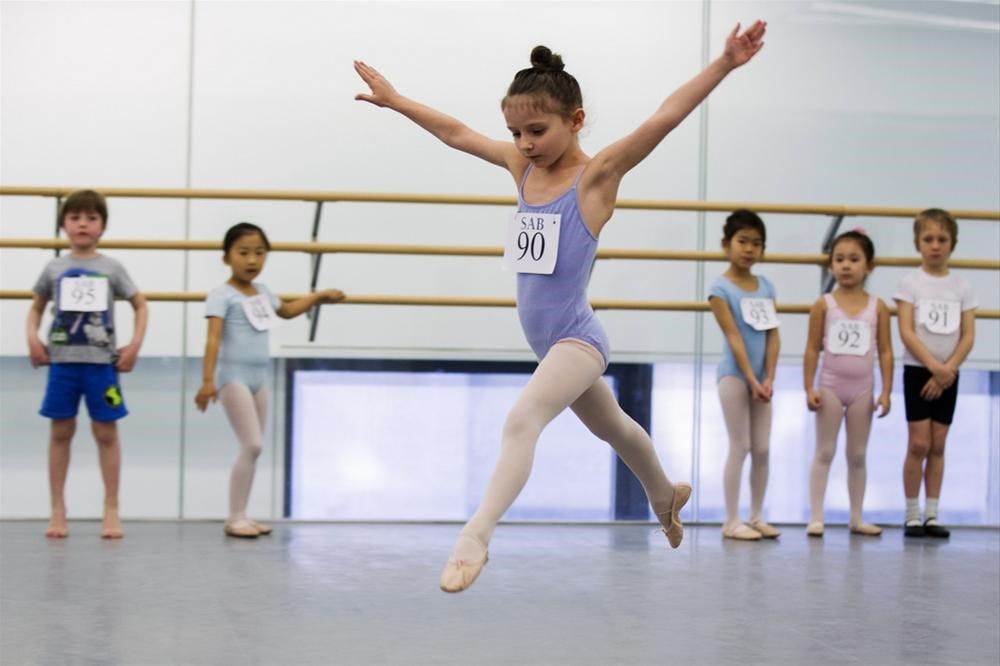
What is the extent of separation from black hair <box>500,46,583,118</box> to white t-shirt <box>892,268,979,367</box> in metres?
2.54

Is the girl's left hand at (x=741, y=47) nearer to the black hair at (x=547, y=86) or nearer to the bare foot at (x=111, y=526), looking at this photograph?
the black hair at (x=547, y=86)

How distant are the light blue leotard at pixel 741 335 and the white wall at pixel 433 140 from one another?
0.44 m

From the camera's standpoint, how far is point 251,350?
4328 mm

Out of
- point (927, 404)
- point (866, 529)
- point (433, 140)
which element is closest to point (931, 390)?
point (927, 404)

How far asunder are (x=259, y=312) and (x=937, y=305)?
2.38 m

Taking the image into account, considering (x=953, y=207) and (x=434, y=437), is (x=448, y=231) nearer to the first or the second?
(x=434, y=437)

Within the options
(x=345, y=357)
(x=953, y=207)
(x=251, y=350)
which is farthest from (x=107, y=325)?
(x=953, y=207)

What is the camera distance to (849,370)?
4633 millimetres

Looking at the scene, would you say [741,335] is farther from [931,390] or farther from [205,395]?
[205,395]

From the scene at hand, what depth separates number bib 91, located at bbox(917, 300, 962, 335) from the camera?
15.2 ft

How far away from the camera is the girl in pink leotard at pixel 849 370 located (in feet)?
15.1

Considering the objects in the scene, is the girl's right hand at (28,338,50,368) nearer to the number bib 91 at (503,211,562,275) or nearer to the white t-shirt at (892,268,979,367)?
the number bib 91 at (503,211,562,275)

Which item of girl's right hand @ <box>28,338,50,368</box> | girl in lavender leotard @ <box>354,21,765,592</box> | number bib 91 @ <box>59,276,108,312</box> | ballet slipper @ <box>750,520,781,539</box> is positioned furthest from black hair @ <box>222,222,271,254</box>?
ballet slipper @ <box>750,520,781,539</box>

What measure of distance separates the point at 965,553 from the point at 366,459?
2.11 metres
